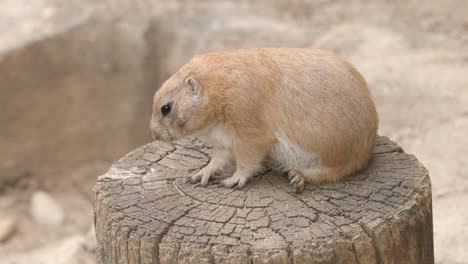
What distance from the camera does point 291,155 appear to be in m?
3.93

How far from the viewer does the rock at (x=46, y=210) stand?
846 cm

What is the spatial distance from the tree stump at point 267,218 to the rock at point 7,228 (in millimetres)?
4337

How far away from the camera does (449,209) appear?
19.9 feet

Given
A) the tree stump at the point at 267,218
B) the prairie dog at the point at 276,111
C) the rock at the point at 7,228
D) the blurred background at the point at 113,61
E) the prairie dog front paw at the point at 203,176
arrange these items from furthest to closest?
the blurred background at the point at 113,61, the rock at the point at 7,228, the prairie dog front paw at the point at 203,176, the prairie dog at the point at 276,111, the tree stump at the point at 267,218

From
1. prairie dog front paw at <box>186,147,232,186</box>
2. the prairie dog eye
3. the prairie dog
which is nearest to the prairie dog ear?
the prairie dog

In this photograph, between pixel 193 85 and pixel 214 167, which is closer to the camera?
pixel 193 85

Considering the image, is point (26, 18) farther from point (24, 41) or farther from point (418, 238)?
point (418, 238)

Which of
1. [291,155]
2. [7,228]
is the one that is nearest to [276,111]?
[291,155]

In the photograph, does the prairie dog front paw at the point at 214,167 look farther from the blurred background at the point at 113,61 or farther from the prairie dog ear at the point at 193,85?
the blurred background at the point at 113,61

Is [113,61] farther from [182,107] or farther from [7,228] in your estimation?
[182,107]

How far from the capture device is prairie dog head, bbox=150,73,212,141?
387cm

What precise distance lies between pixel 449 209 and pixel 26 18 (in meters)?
6.31

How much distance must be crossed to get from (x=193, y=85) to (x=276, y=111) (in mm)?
519

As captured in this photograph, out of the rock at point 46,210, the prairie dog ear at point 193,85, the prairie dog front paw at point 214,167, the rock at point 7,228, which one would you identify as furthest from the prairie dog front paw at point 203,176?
the rock at point 46,210
